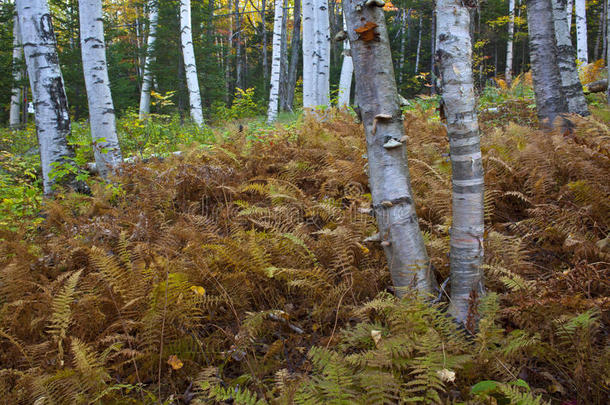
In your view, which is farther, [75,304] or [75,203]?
[75,203]

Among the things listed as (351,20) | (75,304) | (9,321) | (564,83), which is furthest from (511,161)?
(9,321)

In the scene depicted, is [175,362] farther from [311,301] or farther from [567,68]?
[567,68]

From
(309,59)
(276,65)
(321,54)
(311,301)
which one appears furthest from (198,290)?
(276,65)

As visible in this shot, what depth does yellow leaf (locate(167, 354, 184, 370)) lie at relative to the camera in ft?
7.60

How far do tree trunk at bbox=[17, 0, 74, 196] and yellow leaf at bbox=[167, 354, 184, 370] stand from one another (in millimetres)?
4590

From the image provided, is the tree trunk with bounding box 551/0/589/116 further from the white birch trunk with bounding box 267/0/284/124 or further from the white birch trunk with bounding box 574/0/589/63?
the white birch trunk with bounding box 574/0/589/63

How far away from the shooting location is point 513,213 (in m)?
3.75

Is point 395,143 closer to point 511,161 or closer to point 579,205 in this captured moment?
point 579,205

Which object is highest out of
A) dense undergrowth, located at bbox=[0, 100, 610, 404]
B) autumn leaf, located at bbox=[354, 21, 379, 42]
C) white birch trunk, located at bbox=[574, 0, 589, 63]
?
white birch trunk, located at bbox=[574, 0, 589, 63]

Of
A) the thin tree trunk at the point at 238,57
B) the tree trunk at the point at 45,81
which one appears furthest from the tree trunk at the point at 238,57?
the tree trunk at the point at 45,81

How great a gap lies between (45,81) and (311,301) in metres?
5.72

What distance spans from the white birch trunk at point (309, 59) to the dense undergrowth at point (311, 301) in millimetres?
5630

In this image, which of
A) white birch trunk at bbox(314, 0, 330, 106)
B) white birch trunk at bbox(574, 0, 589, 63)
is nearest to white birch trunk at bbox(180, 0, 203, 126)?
white birch trunk at bbox(314, 0, 330, 106)

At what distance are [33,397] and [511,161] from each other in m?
4.50
